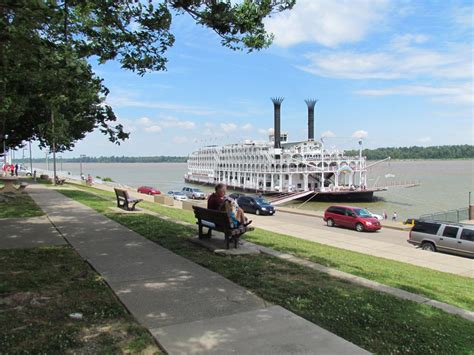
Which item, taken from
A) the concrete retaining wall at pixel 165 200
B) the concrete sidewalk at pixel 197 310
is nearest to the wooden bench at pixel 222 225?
the concrete sidewalk at pixel 197 310

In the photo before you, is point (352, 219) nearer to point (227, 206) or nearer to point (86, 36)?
point (227, 206)

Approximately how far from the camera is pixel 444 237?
55.2ft

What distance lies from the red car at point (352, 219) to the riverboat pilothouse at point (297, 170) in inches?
1067

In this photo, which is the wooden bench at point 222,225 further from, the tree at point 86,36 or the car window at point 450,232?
the car window at point 450,232

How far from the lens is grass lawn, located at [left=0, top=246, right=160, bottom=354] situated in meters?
3.83

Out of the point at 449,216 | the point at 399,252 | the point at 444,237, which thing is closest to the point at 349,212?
the point at 449,216

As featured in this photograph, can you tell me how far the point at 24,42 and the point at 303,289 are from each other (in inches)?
188

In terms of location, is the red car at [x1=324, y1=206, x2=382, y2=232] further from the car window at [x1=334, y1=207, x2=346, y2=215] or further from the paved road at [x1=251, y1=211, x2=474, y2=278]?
the paved road at [x1=251, y1=211, x2=474, y2=278]

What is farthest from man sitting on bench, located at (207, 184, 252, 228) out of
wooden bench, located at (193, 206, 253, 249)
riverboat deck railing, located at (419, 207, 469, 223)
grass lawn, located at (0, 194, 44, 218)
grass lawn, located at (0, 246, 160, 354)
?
riverboat deck railing, located at (419, 207, 469, 223)

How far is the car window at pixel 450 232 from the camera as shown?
16550mm

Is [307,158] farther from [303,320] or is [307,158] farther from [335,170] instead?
[303,320]

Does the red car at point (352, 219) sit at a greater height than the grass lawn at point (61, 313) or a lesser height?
lesser

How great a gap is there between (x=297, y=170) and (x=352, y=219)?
39.9 meters

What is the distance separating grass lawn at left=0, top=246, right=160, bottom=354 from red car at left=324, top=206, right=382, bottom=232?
63.9 feet
